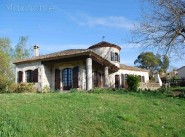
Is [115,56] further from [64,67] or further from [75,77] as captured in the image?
[75,77]

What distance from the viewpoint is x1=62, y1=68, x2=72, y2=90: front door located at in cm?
2897

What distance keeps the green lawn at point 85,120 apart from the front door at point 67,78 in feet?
52.5

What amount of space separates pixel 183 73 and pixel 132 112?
184 feet

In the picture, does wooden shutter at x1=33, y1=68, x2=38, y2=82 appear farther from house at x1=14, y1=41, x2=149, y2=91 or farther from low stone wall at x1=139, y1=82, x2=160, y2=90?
low stone wall at x1=139, y1=82, x2=160, y2=90

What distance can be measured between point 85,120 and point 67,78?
20.0 m

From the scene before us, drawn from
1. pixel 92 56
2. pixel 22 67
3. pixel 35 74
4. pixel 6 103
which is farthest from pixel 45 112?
pixel 22 67

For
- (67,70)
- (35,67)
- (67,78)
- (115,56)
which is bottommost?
(67,78)

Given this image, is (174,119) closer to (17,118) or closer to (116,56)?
(17,118)

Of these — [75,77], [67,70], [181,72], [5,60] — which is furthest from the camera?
[181,72]

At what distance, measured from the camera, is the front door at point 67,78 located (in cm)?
2897

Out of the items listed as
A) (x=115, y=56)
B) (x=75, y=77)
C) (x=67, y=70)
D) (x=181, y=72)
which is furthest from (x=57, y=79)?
(x=181, y=72)

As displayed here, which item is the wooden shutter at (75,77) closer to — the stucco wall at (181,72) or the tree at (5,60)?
the tree at (5,60)

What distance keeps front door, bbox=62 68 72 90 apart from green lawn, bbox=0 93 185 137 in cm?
1602

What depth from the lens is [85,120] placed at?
9.39m
